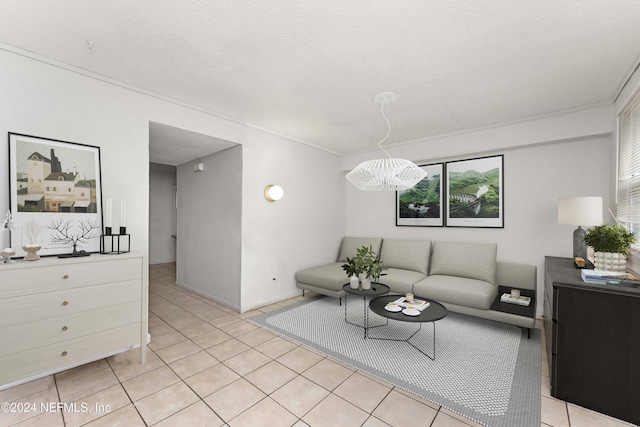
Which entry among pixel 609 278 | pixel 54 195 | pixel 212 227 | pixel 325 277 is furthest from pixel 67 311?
pixel 609 278

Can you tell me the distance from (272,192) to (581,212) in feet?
11.4

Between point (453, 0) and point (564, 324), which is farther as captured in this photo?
point (564, 324)

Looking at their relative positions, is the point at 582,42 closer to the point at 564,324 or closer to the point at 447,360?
the point at 564,324

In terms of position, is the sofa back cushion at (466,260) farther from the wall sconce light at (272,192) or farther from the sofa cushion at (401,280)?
the wall sconce light at (272,192)

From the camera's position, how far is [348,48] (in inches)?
79.5

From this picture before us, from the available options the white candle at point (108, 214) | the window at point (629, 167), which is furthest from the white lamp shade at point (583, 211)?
the white candle at point (108, 214)

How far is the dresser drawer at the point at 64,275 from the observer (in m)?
1.81

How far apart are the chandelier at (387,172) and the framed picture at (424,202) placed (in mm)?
1775

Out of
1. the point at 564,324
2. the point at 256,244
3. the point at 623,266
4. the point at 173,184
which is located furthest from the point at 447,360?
the point at 173,184

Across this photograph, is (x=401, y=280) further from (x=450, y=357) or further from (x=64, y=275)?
(x=64, y=275)

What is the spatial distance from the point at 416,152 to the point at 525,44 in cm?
242

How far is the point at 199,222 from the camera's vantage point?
4.39 m

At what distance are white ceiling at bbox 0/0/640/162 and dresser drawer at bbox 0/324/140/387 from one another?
2115mm

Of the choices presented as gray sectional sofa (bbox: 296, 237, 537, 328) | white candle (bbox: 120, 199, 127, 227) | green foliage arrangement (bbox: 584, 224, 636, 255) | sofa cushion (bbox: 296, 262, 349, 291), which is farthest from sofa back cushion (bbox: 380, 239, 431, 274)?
white candle (bbox: 120, 199, 127, 227)
